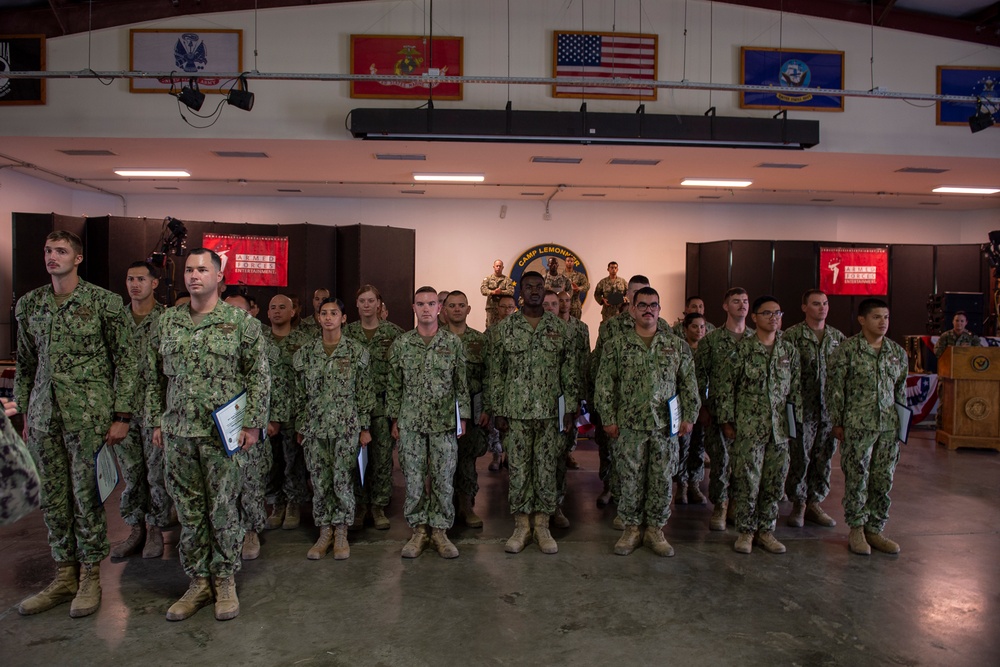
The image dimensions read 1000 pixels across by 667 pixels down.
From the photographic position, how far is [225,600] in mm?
3533

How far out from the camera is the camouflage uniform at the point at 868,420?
4438 millimetres

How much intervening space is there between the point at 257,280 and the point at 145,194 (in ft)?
10.3

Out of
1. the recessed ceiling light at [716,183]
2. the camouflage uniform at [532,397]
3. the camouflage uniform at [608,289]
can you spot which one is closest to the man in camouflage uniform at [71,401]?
the camouflage uniform at [532,397]

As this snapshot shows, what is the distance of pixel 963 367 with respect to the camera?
792cm

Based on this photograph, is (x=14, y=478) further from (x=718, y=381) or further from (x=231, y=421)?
(x=718, y=381)

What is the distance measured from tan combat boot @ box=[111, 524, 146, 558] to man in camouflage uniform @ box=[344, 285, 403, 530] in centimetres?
136

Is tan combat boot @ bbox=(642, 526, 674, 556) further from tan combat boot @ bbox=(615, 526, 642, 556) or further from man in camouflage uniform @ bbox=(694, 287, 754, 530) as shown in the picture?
man in camouflage uniform @ bbox=(694, 287, 754, 530)

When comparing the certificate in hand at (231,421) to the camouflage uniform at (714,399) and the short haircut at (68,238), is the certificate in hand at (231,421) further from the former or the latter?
the camouflage uniform at (714,399)

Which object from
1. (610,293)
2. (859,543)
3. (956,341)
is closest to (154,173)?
(610,293)

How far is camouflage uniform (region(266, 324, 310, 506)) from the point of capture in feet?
16.7

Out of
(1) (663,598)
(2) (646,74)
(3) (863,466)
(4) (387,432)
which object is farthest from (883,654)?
(2) (646,74)

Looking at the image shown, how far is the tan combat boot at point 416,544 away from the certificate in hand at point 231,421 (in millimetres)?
1427

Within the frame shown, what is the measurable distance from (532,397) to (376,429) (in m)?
1.22

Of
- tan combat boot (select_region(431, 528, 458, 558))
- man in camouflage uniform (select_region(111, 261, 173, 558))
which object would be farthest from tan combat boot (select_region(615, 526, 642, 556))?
man in camouflage uniform (select_region(111, 261, 173, 558))
